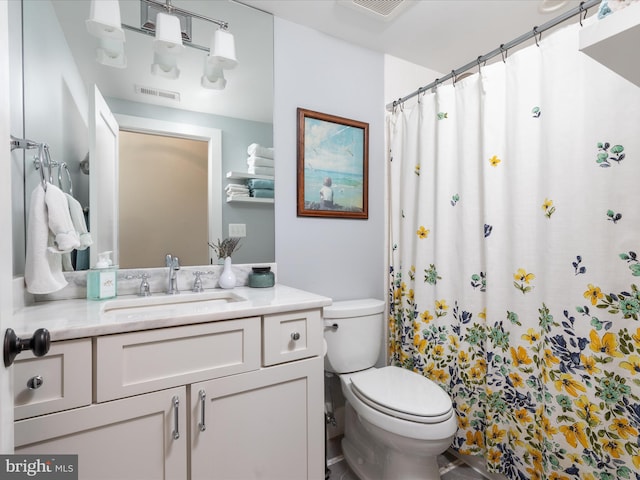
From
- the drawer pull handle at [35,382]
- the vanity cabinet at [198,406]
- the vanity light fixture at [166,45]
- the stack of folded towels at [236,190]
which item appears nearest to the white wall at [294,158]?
the stack of folded towels at [236,190]

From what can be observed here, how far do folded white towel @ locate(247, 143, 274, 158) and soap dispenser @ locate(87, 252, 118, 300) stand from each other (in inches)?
32.2

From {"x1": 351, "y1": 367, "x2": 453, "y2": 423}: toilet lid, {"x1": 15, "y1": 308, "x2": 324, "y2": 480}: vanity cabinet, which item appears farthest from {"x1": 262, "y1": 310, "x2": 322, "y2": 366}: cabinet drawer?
{"x1": 351, "y1": 367, "x2": 453, "y2": 423}: toilet lid

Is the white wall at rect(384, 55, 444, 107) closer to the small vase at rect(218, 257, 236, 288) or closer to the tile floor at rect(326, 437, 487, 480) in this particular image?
the small vase at rect(218, 257, 236, 288)

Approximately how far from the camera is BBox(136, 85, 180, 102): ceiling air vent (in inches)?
55.4

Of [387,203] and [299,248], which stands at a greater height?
[387,203]

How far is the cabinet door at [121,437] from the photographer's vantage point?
0.82 meters

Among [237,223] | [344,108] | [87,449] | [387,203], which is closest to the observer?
[87,449]

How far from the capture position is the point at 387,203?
2090 mm

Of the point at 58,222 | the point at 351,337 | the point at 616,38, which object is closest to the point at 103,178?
the point at 58,222

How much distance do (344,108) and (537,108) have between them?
0.99 meters

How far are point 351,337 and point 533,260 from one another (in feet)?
2.93

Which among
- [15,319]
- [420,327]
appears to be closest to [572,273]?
[420,327]

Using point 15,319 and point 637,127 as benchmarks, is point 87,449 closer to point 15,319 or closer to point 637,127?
point 15,319

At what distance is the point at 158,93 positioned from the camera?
1443 millimetres
